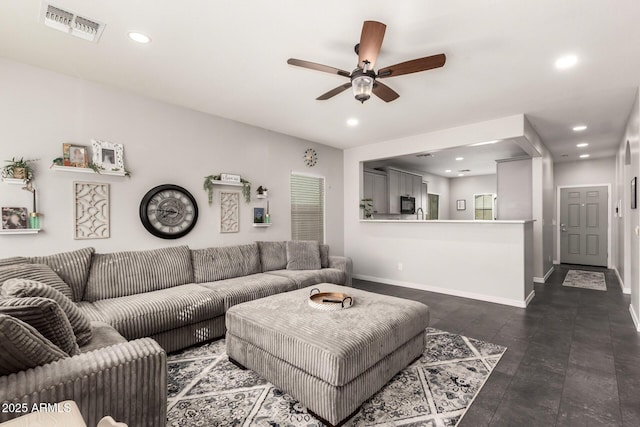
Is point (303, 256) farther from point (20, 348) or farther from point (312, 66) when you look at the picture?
point (20, 348)

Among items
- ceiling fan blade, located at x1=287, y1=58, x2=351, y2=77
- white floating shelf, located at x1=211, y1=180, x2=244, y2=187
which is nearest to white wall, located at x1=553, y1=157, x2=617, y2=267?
white floating shelf, located at x1=211, y1=180, x2=244, y2=187

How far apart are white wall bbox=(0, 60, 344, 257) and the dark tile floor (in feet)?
9.77

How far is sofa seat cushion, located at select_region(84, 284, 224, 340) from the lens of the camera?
2482 millimetres

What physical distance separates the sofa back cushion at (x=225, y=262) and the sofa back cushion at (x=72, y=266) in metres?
1.06

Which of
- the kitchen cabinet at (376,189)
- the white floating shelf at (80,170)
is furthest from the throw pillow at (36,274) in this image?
the kitchen cabinet at (376,189)

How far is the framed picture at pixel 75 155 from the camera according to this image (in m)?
3.02

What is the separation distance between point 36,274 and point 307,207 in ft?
12.2

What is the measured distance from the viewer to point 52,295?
173cm

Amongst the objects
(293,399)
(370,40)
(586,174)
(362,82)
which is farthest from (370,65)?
(586,174)

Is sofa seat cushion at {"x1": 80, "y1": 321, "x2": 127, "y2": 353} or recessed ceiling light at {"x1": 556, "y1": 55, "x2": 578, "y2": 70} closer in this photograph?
sofa seat cushion at {"x1": 80, "y1": 321, "x2": 127, "y2": 353}

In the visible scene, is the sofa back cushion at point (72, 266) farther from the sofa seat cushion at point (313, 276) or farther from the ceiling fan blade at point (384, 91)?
the ceiling fan blade at point (384, 91)

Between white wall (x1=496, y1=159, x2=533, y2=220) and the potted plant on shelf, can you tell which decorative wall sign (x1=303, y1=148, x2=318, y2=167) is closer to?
the potted plant on shelf

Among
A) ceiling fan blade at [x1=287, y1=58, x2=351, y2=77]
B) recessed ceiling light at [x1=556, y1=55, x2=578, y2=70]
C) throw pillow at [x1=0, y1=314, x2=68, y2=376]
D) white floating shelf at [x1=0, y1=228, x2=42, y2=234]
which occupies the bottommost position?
throw pillow at [x1=0, y1=314, x2=68, y2=376]

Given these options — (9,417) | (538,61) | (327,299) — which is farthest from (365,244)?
(9,417)
